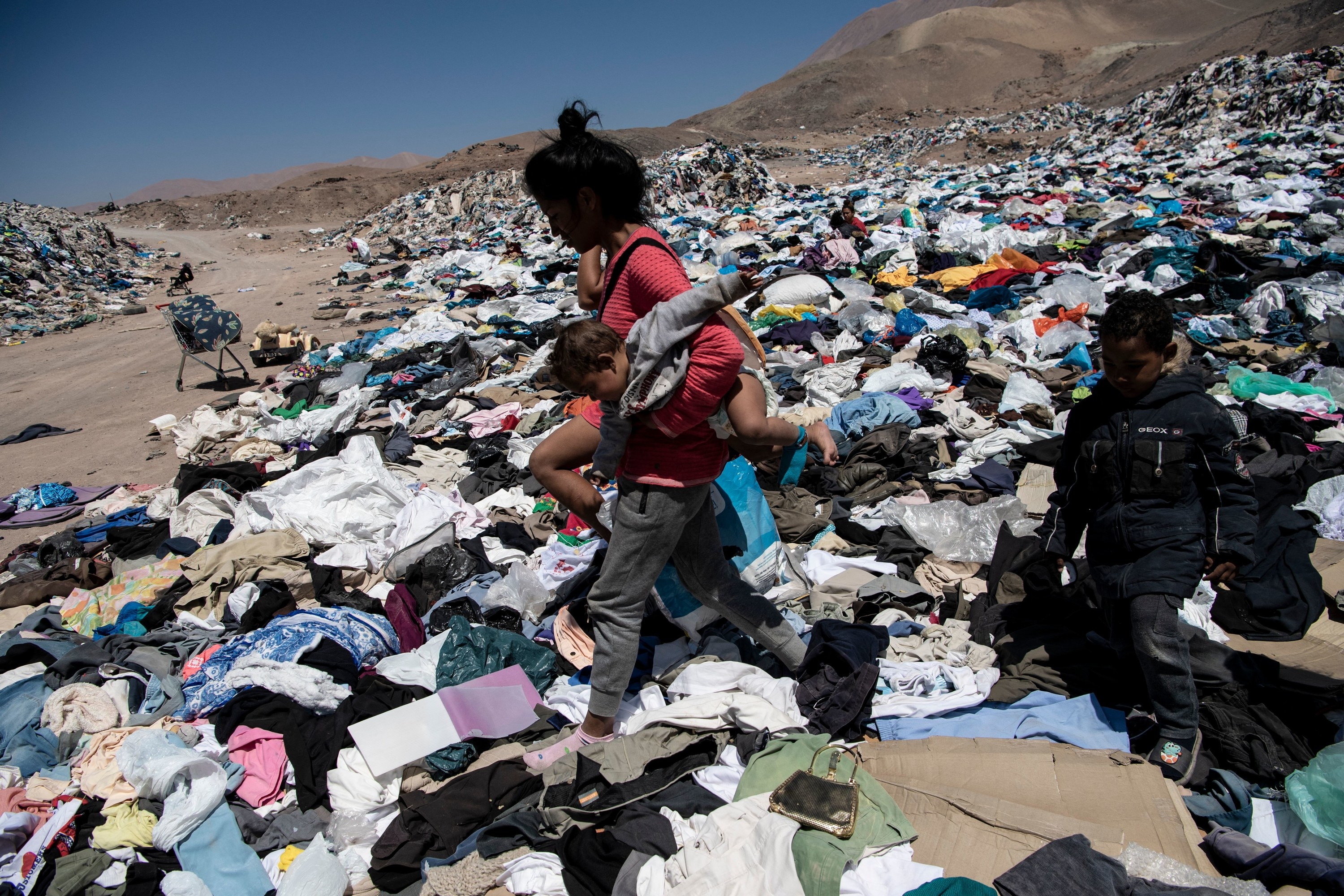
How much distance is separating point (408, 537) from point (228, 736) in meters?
1.35

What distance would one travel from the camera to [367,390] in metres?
6.21

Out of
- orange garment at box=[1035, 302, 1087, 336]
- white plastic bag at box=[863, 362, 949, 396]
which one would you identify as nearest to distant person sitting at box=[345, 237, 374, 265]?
white plastic bag at box=[863, 362, 949, 396]

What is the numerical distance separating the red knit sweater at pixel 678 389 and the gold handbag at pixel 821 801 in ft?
2.84

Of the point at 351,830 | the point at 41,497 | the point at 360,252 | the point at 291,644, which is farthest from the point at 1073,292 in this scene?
the point at 360,252

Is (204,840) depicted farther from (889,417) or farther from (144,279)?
(144,279)

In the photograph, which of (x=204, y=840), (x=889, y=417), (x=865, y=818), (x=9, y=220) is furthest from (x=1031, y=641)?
(x=9, y=220)

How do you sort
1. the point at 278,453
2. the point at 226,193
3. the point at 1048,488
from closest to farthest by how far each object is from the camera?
1. the point at 1048,488
2. the point at 278,453
3. the point at 226,193

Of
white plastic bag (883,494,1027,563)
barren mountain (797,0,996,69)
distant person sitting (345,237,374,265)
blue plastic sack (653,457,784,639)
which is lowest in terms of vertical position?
white plastic bag (883,494,1027,563)

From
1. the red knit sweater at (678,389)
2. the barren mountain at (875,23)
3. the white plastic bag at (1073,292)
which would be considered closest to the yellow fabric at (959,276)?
the white plastic bag at (1073,292)

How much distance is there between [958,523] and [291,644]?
2.99m

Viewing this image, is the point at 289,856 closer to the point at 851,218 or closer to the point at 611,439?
the point at 611,439

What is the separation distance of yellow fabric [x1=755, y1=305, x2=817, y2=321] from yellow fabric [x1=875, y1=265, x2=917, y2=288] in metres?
1.26

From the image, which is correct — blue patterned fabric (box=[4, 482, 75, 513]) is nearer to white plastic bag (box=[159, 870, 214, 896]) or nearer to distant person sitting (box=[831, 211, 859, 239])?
white plastic bag (box=[159, 870, 214, 896])

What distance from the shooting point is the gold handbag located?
5.86 ft
